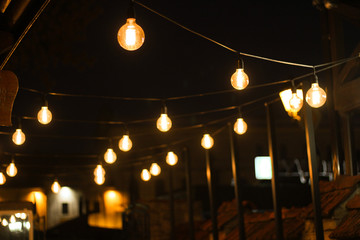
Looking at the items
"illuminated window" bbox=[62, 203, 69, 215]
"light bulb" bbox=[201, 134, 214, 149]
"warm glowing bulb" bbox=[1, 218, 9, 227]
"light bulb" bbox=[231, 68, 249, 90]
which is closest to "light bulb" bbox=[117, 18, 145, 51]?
"light bulb" bbox=[231, 68, 249, 90]

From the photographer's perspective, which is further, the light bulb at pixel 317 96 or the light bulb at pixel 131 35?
the light bulb at pixel 317 96

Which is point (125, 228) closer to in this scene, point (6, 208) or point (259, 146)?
point (6, 208)

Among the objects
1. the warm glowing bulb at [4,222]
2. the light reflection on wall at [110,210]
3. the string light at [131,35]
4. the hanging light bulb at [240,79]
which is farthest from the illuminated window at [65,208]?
the string light at [131,35]

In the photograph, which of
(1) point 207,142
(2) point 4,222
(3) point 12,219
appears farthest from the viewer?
(1) point 207,142

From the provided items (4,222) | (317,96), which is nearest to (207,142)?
(4,222)

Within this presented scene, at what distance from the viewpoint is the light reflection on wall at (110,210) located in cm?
3150

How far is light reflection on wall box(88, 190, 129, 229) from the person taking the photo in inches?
1240

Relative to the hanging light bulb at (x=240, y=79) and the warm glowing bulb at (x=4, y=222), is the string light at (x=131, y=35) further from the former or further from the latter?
the warm glowing bulb at (x=4, y=222)

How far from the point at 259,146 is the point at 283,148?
2.32 metres

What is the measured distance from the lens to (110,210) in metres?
31.7

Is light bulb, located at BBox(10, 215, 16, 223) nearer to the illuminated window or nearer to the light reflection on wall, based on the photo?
the light reflection on wall

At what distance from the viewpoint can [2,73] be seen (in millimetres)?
7605

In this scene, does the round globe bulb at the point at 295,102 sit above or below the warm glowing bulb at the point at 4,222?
above

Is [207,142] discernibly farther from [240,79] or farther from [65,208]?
[65,208]
